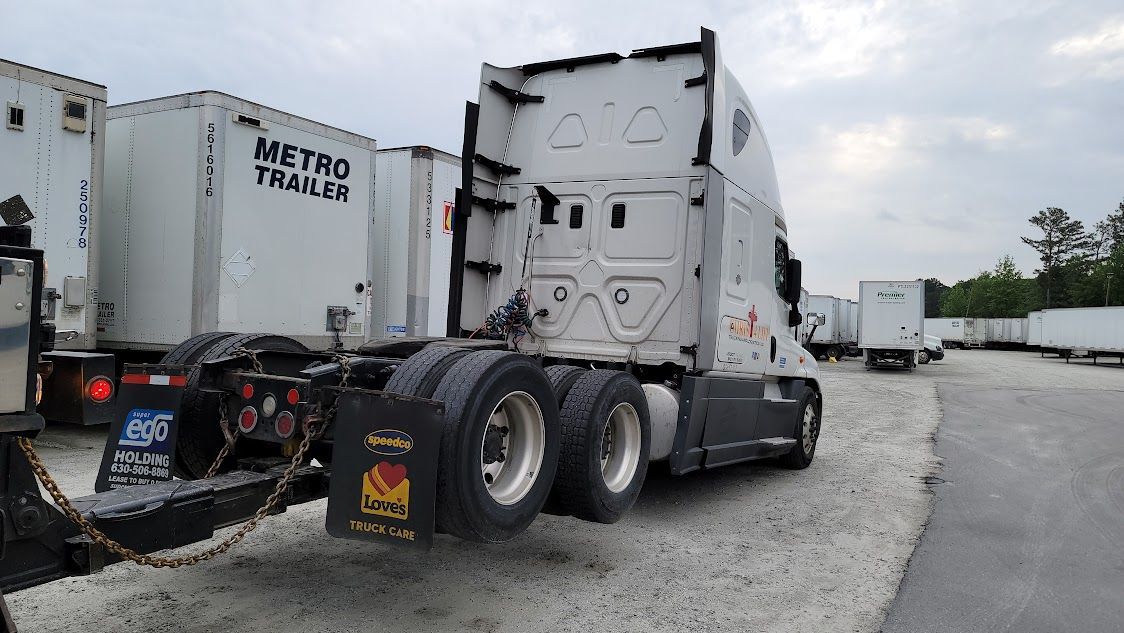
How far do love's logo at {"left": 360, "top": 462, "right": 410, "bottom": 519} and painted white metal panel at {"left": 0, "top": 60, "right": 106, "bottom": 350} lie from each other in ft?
19.3

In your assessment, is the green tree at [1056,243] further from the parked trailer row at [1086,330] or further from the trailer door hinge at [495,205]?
the trailer door hinge at [495,205]

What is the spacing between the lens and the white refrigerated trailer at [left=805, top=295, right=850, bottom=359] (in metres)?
37.2

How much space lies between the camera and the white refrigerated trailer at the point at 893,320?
93.8 feet

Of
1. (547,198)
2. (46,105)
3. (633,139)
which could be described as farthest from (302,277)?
(633,139)

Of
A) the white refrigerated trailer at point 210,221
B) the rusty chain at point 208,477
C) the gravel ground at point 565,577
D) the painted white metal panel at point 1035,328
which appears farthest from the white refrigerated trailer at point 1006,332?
the rusty chain at point 208,477

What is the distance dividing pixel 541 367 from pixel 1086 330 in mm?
42589

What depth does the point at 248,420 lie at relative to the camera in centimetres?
416

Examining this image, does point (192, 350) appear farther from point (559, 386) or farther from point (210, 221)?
point (210, 221)

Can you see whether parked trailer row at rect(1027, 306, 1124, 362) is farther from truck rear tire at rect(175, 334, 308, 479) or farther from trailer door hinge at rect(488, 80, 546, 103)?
truck rear tire at rect(175, 334, 308, 479)

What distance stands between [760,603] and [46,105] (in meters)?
7.84

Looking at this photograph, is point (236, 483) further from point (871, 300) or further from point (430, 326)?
point (871, 300)

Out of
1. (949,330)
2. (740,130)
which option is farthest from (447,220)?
(949,330)

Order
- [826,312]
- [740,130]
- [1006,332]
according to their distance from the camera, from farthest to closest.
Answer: [1006,332]
[826,312]
[740,130]

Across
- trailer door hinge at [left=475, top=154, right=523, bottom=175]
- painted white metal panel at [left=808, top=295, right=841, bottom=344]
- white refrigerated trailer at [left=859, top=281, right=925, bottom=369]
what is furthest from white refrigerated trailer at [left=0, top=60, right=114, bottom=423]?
painted white metal panel at [left=808, top=295, right=841, bottom=344]
